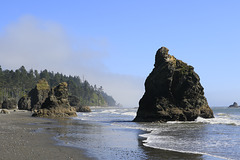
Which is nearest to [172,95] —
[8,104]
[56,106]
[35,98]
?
[56,106]

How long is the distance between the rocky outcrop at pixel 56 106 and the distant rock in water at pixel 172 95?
23.0 m

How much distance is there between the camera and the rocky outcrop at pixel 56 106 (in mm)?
59034

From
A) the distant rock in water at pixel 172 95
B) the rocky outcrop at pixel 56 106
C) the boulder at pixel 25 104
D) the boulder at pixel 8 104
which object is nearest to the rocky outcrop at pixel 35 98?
the boulder at pixel 25 104

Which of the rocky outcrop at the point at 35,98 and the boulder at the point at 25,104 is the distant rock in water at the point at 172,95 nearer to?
the rocky outcrop at the point at 35,98

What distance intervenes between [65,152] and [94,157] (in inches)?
80.0

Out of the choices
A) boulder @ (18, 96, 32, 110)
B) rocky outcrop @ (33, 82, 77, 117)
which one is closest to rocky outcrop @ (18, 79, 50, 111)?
boulder @ (18, 96, 32, 110)

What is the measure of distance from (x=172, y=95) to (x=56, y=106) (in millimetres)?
29963

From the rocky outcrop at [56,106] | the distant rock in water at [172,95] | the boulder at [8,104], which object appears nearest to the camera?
the distant rock in water at [172,95]

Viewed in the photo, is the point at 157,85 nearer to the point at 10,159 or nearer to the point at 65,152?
the point at 65,152

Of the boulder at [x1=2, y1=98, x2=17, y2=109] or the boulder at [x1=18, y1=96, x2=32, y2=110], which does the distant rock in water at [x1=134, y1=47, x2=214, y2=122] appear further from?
the boulder at [x1=2, y1=98, x2=17, y2=109]

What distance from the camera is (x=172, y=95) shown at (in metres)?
46.2

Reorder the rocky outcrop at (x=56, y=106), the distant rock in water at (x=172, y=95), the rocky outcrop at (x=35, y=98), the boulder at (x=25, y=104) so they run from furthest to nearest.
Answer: the boulder at (x=25, y=104)
the rocky outcrop at (x=35, y=98)
the rocky outcrop at (x=56, y=106)
the distant rock in water at (x=172, y=95)

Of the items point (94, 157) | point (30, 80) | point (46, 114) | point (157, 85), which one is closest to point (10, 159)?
point (94, 157)

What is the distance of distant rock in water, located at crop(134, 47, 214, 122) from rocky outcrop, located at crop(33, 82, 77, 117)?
22972 mm
